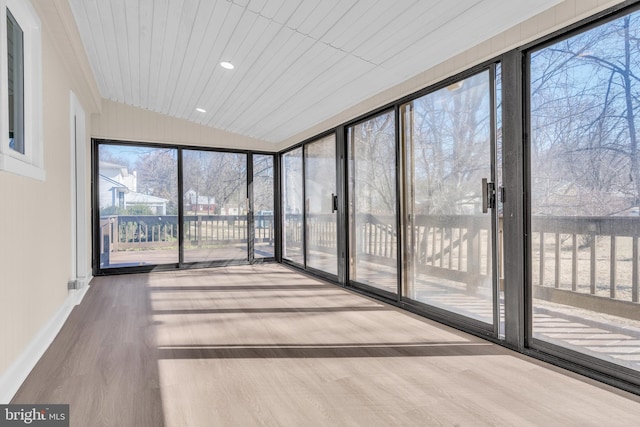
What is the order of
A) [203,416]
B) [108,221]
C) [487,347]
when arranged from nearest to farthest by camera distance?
1. [203,416]
2. [487,347]
3. [108,221]

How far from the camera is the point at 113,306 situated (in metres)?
3.60

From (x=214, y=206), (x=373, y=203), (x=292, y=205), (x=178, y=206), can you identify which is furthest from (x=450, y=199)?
(x=178, y=206)

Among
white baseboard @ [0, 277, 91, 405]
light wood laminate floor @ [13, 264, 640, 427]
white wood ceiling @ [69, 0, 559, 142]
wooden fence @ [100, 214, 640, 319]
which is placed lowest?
light wood laminate floor @ [13, 264, 640, 427]

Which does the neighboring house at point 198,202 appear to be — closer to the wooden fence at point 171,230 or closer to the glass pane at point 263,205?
the wooden fence at point 171,230

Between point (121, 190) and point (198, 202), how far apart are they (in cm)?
113

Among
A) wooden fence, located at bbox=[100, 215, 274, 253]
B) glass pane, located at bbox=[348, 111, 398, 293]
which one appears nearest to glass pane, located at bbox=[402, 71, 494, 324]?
glass pane, located at bbox=[348, 111, 398, 293]

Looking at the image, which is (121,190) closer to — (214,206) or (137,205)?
(137,205)

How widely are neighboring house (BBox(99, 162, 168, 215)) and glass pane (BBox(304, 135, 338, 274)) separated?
7.95ft

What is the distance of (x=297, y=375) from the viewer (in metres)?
2.10

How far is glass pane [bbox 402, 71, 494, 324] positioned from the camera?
8.93 feet

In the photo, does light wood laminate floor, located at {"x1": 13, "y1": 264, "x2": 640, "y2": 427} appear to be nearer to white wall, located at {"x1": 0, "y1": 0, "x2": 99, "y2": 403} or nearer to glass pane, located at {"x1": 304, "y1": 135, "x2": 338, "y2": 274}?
white wall, located at {"x1": 0, "y1": 0, "x2": 99, "y2": 403}

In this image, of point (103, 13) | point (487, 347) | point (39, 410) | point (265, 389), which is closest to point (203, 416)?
point (265, 389)

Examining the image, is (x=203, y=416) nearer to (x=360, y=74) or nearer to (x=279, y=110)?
(x=360, y=74)

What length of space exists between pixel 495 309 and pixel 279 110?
3495 millimetres
